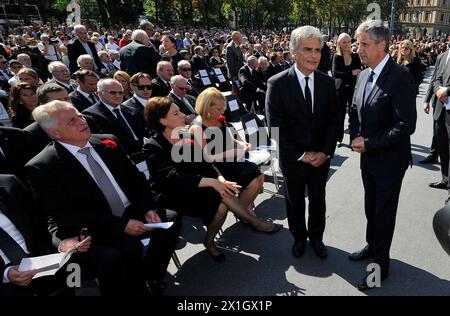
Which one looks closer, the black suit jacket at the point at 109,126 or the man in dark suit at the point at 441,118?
the black suit jacket at the point at 109,126

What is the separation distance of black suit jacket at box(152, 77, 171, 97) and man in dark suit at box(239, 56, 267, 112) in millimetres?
3478

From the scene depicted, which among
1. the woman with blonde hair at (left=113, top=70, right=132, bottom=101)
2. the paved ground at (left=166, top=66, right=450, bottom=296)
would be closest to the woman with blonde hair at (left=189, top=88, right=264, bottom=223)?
the paved ground at (left=166, top=66, right=450, bottom=296)

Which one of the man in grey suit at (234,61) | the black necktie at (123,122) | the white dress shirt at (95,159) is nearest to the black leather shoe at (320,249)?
the white dress shirt at (95,159)

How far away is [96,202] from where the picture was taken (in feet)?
9.11

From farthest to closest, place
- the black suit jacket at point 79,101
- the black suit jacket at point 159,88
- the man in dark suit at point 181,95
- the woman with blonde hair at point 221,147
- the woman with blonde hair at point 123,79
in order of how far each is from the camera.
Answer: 1. the black suit jacket at point 159,88
2. the woman with blonde hair at point 123,79
3. the man in dark suit at point 181,95
4. the black suit jacket at point 79,101
5. the woman with blonde hair at point 221,147

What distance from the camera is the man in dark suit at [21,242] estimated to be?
2.27m

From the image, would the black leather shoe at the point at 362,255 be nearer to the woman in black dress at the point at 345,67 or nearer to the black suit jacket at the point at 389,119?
the black suit jacket at the point at 389,119

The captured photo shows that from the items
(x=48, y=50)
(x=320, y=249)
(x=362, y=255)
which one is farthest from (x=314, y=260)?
(x=48, y=50)

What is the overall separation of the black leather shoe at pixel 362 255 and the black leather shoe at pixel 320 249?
24cm
